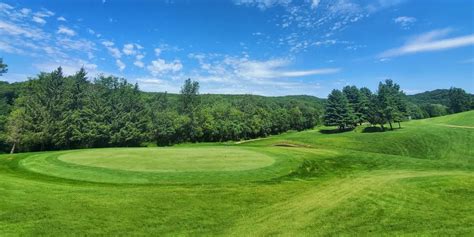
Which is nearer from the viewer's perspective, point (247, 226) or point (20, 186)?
point (247, 226)

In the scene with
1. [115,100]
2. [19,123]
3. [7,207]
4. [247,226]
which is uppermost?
[115,100]

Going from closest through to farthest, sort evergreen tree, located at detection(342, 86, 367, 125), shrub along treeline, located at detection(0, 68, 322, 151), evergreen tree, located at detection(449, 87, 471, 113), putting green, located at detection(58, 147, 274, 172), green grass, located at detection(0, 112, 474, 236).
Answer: green grass, located at detection(0, 112, 474, 236), putting green, located at detection(58, 147, 274, 172), shrub along treeline, located at detection(0, 68, 322, 151), evergreen tree, located at detection(342, 86, 367, 125), evergreen tree, located at detection(449, 87, 471, 113)

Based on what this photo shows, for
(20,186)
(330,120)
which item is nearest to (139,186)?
(20,186)

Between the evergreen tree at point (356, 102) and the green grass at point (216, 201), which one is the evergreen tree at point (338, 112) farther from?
the green grass at point (216, 201)

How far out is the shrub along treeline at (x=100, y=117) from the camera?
5316 centimetres

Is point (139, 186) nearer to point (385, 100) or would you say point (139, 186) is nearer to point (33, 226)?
point (33, 226)

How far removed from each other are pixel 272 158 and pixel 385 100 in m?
54.4

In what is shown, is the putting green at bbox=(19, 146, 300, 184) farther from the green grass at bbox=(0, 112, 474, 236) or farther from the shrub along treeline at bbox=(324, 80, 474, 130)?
the shrub along treeline at bbox=(324, 80, 474, 130)

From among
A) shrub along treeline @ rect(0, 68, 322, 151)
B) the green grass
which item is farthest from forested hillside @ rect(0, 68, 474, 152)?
the green grass

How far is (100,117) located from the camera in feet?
192

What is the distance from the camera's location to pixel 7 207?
1077 centimetres

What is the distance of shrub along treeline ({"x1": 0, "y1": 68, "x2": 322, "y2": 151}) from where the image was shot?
53.2 meters

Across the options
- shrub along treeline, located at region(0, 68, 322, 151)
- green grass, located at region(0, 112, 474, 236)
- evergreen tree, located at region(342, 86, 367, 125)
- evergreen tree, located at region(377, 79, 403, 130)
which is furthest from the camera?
evergreen tree, located at region(342, 86, 367, 125)

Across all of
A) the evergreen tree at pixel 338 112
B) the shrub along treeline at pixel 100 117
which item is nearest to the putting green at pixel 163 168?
the shrub along treeline at pixel 100 117
